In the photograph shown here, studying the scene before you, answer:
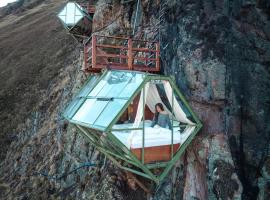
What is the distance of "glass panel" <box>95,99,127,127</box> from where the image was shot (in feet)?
37.8

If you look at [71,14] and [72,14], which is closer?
[72,14]

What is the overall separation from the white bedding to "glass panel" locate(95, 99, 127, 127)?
0.43 metres

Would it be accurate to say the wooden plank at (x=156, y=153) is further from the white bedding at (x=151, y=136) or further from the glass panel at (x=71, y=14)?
the glass panel at (x=71, y=14)

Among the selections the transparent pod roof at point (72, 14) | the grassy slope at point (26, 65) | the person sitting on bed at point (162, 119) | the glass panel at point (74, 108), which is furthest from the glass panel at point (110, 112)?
the grassy slope at point (26, 65)

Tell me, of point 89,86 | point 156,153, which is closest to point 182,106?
point 156,153

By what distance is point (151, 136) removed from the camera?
12.3 metres

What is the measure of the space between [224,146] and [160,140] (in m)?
2.14

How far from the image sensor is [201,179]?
1302cm

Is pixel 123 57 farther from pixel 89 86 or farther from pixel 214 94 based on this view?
pixel 214 94

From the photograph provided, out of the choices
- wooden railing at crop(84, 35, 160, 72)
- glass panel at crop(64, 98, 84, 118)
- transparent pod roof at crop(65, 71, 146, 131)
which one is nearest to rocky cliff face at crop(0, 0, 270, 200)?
wooden railing at crop(84, 35, 160, 72)

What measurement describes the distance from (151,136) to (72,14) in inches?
942

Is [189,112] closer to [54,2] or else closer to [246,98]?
[246,98]

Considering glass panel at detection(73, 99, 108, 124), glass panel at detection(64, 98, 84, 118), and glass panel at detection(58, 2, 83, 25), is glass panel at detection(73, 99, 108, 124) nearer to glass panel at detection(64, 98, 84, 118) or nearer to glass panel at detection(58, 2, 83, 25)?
glass panel at detection(64, 98, 84, 118)

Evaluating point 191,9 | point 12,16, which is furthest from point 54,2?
point 191,9
